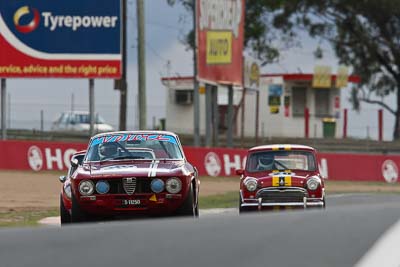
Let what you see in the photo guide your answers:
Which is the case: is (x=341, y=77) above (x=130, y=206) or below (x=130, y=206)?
above

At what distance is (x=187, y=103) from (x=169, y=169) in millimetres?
48121

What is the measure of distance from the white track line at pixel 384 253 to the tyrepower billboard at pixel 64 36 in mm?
32867

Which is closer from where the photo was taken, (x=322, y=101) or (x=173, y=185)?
(x=173, y=185)

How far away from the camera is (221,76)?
40938 mm

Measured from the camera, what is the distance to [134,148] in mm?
14703

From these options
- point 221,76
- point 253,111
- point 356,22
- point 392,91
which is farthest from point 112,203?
point 392,91

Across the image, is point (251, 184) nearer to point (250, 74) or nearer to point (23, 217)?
point (23, 217)

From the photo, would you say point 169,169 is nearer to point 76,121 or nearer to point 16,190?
point 16,190

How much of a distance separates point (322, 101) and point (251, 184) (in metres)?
47.7

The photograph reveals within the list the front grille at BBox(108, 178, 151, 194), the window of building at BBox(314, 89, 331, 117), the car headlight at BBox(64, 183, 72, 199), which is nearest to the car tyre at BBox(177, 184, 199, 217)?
the front grille at BBox(108, 178, 151, 194)

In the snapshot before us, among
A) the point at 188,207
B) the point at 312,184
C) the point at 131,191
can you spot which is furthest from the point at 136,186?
the point at 312,184

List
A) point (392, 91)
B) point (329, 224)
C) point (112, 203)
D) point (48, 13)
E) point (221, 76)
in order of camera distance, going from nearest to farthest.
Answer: point (329, 224)
point (112, 203)
point (48, 13)
point (221, 76)
point (392, 91)

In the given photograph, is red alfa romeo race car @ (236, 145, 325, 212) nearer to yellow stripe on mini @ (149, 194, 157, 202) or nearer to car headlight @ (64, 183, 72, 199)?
car headlight @ (64, 183, 72, 199)

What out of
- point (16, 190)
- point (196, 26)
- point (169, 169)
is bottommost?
point (16, 190)
